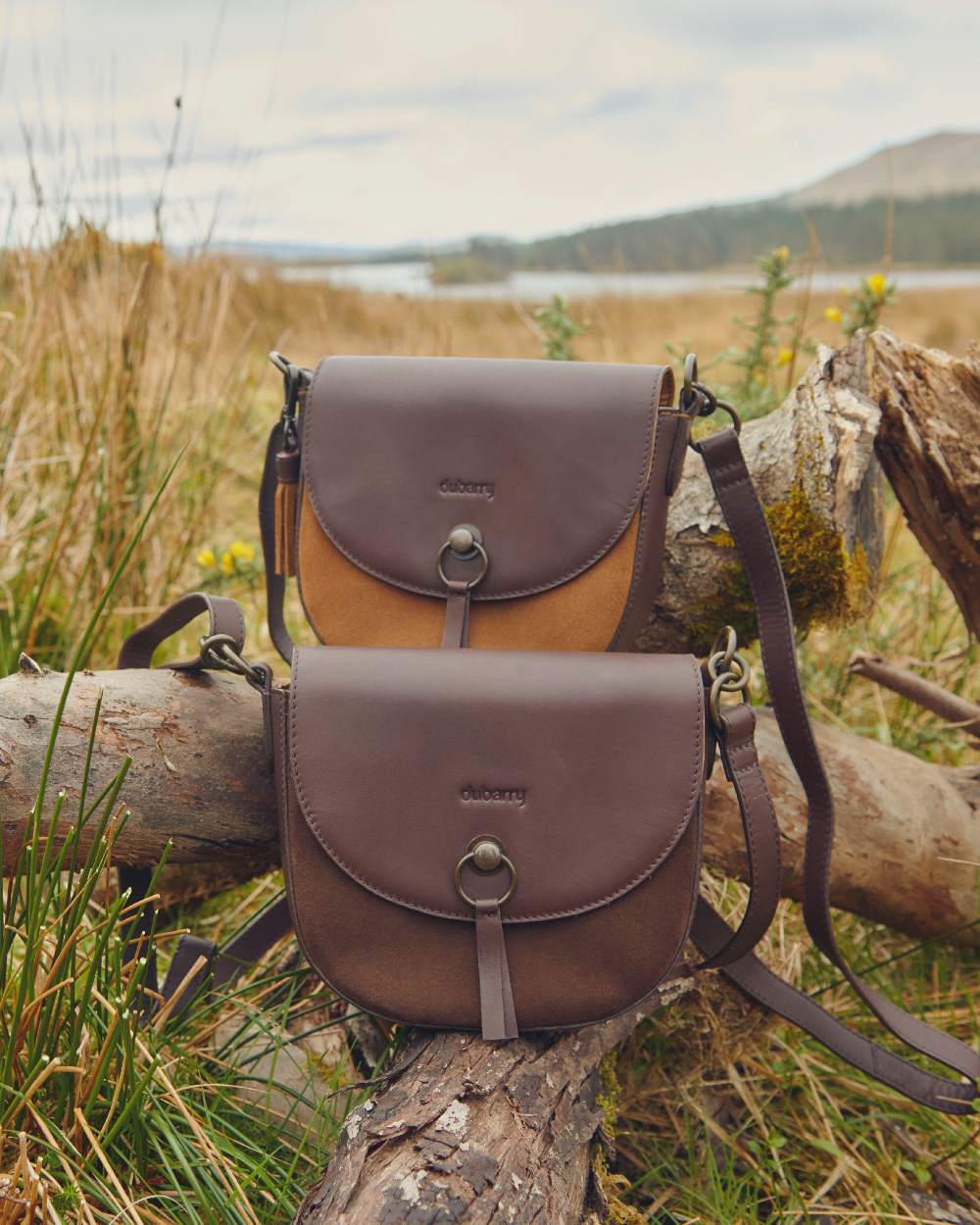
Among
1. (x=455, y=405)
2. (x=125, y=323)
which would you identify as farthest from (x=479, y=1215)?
(x=125, y=323)

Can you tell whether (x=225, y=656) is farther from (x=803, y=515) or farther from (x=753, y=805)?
(x=803, y=515)

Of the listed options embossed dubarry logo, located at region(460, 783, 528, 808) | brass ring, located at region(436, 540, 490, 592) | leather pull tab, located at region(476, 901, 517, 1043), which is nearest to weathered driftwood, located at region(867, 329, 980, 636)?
brass ring, located at region(436, 540, 490, 592)

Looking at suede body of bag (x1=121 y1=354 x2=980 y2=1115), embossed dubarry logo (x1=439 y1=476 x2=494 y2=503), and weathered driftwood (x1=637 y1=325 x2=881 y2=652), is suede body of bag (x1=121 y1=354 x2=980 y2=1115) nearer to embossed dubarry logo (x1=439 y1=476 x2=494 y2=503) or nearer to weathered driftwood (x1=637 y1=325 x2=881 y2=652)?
embossed dubarry logo (x1=439 y1=476 x2=494 y2=503)

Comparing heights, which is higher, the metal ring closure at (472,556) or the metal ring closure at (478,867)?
the metal ring closure at (472,556)

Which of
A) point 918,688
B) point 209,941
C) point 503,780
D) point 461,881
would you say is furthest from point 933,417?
point 209,941

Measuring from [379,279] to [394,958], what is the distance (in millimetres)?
6298

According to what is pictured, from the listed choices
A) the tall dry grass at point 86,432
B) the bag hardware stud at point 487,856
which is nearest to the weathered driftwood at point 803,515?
the bag hardware stud at point 487,856

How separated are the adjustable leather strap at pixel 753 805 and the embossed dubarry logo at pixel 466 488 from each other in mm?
599

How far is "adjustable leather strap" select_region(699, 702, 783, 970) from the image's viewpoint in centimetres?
148

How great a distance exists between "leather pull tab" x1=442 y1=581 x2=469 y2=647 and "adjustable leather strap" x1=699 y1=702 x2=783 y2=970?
0.50m

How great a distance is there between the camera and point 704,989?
1836 millimetres

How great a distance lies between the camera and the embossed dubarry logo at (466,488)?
6.03ft

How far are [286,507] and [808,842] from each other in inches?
44.9

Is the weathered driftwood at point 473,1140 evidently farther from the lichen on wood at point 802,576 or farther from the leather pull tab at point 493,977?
the lichen on wood at point 802,576
